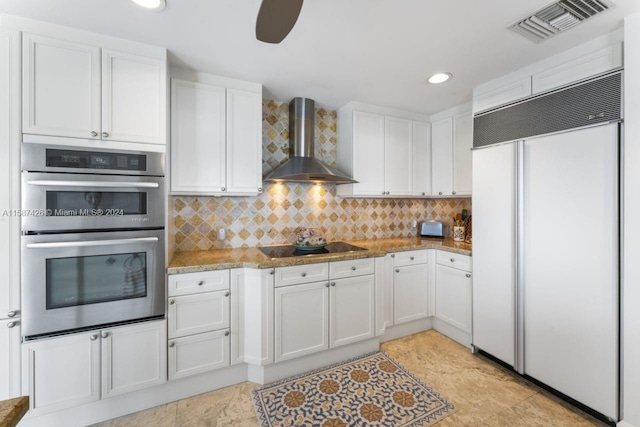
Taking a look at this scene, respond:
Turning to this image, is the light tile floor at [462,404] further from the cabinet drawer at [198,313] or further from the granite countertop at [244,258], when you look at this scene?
the granite countertop at [244,258]

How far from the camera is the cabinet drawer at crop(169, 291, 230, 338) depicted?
6.00 ft

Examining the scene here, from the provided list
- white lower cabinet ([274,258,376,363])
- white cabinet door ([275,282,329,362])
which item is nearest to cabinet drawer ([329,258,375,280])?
white lower cabinet ([274,258,376,363])

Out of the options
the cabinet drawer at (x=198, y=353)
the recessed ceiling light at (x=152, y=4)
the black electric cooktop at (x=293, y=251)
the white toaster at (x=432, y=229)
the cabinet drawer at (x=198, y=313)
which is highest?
the recessed ceiling light at (x=152, y=4)

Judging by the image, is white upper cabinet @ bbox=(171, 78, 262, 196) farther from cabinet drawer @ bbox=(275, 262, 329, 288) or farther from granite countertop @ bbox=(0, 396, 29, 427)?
granite countertop @ bbox=(0, 396, 29, 427)

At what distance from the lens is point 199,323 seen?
1890mm

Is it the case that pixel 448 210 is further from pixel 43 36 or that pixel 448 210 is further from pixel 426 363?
pixel 43 36

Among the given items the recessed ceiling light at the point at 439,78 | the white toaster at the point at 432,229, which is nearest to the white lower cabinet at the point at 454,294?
the white toaster at the point at 432,229

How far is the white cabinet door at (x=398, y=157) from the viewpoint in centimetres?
295

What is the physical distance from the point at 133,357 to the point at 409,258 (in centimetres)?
238

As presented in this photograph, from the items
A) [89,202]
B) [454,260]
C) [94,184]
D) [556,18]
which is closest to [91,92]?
[94,184]

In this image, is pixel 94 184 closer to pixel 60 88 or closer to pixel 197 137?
pixel 60 88

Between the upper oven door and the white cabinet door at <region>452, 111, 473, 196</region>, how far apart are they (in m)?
2.77

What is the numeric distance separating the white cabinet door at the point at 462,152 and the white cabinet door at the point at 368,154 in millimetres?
790

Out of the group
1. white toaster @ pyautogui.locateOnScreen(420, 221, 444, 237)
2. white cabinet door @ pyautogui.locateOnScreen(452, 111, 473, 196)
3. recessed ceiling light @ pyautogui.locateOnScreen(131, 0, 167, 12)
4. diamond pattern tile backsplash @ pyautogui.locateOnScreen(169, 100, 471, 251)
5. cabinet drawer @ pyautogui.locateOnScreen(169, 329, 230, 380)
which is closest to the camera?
recessed ceiling light @ pyautogui.locateOnScreen(131, 0, 167, 12)
